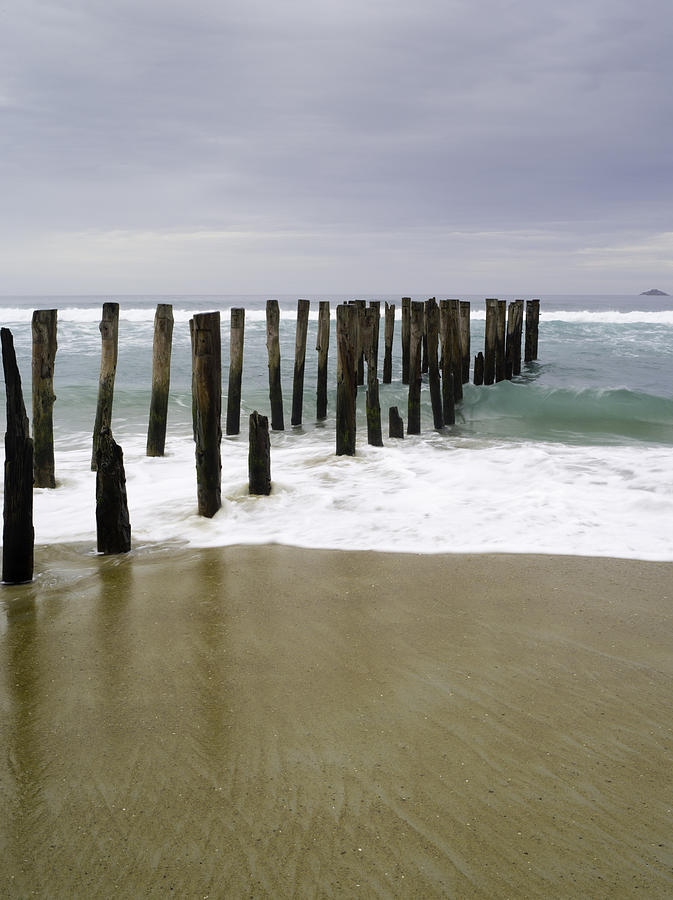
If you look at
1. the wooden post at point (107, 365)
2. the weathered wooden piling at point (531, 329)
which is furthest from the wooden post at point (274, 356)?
the weathered wooden piling at point (531, 329)

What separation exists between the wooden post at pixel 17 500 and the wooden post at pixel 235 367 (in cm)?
601

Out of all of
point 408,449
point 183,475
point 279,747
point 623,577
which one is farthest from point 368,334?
point 279,747

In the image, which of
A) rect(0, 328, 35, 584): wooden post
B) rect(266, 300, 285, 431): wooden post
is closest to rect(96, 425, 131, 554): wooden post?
rect(0, 328, 35, 584): wooden post

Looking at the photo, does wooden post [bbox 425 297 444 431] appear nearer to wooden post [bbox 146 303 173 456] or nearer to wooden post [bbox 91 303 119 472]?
wooden post [bbox 146 303 173 456]

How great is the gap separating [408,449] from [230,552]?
4858 mm

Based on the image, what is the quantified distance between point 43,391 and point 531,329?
17.8m

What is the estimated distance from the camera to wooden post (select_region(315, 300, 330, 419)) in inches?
463

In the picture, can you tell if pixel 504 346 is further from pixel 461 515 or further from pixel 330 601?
pixel 330 601

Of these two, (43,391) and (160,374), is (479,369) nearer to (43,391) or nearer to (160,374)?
(160,374)

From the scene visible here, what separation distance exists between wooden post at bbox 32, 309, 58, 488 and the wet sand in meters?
3.09

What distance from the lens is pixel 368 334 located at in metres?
9.53

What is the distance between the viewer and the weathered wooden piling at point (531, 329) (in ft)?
70.1

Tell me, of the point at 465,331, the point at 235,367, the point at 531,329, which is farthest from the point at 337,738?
the point at 531,329

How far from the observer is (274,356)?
10.8 m
